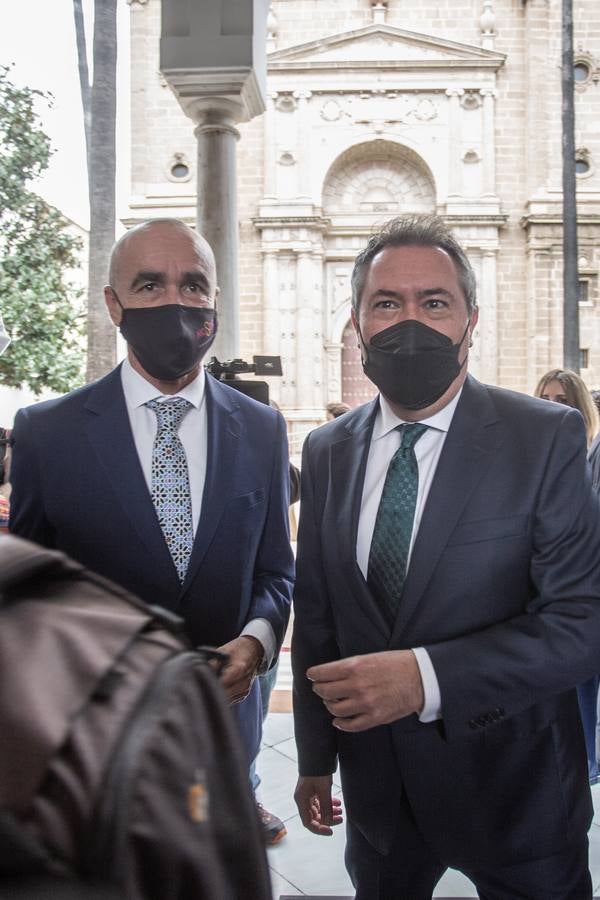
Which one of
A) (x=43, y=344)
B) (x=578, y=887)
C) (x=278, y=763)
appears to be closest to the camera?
(x=578, y=887)

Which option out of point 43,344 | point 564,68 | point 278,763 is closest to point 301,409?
point 43,344

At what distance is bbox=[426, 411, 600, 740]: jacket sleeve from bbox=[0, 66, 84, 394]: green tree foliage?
39.7ft

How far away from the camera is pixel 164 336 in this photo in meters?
1.68

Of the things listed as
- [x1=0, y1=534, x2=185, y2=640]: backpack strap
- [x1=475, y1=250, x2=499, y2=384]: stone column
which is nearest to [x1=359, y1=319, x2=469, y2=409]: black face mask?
[x1=0, y1=534, x2=185, y2=640]: backpack strap

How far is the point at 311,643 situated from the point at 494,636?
0.44 m

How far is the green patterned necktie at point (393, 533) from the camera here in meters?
1.46

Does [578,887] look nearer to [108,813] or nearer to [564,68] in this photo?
[108,813]

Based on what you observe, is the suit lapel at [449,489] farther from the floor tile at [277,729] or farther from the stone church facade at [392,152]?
the stone church facade at [392,152]

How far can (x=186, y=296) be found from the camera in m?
1.71

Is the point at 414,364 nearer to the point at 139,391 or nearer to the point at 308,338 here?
the point at 139,391

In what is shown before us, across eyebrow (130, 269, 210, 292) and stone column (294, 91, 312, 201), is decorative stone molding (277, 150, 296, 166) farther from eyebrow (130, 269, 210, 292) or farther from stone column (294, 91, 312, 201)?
eyebrow (130, 269, 210, 292)

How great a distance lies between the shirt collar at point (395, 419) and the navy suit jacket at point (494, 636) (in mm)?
41

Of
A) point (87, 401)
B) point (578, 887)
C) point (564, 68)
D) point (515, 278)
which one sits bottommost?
point (578, 887)

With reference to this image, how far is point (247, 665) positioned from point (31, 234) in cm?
1333
